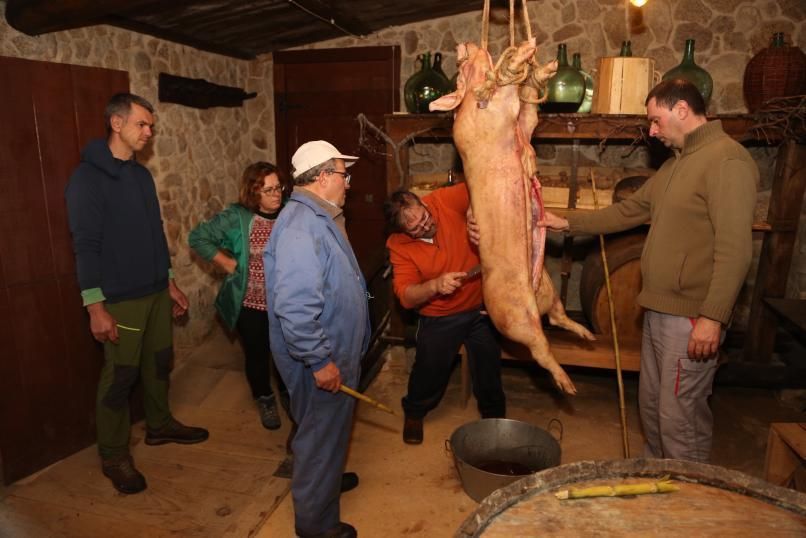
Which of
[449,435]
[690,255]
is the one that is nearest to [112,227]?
[449,435]

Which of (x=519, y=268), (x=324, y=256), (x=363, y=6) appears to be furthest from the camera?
(x=363, y=6)

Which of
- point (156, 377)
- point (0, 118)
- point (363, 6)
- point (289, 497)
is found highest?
point (363, 6)

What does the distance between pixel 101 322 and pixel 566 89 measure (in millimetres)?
3098

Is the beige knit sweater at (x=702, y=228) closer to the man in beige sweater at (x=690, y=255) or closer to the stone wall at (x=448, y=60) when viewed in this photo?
the man in beige sweater at (x=690, y=255)

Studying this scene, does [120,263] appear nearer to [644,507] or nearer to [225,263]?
[225,263]

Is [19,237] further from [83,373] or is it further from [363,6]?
[363,6]

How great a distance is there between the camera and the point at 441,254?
2.93m

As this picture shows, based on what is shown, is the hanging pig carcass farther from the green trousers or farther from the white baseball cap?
the green trousers

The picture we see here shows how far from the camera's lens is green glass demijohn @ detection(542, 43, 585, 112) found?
12.2 feet

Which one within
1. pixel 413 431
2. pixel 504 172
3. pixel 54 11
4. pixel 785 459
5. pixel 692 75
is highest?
pixel 54 11

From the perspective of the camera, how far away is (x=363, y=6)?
4.09 meters

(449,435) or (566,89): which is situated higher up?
(566,89)

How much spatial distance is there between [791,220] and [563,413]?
1.94 m

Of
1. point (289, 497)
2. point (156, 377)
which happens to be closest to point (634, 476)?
point (289, 497)
